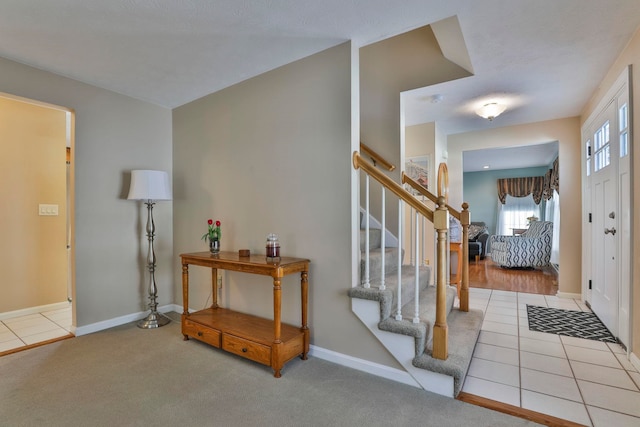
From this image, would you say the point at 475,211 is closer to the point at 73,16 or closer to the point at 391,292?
the point at 391,292

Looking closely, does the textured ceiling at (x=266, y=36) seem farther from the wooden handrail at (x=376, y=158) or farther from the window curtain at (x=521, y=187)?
the window curtain at (x=521, y=187)

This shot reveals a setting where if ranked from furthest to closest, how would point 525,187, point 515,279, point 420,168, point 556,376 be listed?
point 525,187, point 515,279, point 420,168, point 556,376

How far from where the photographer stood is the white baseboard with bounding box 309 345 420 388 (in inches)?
77.1

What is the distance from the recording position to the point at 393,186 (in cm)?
208

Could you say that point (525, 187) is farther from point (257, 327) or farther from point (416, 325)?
point (257, 327)

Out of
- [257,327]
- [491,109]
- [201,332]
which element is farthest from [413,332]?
[491,109]

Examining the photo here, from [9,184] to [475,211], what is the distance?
10.8 metres

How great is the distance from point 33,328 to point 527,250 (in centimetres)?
766

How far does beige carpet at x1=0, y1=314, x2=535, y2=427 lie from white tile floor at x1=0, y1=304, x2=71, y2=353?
1.01 feet

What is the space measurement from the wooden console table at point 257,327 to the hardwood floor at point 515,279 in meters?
3.42

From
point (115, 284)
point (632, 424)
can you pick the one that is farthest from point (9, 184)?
point (632, 424)

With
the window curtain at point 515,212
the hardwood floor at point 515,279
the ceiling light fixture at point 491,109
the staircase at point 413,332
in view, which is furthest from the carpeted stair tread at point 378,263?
the window curtain at point 515,212

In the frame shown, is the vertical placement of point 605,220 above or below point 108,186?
below

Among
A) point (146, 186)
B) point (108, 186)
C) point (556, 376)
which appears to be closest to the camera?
point (556, 376)
